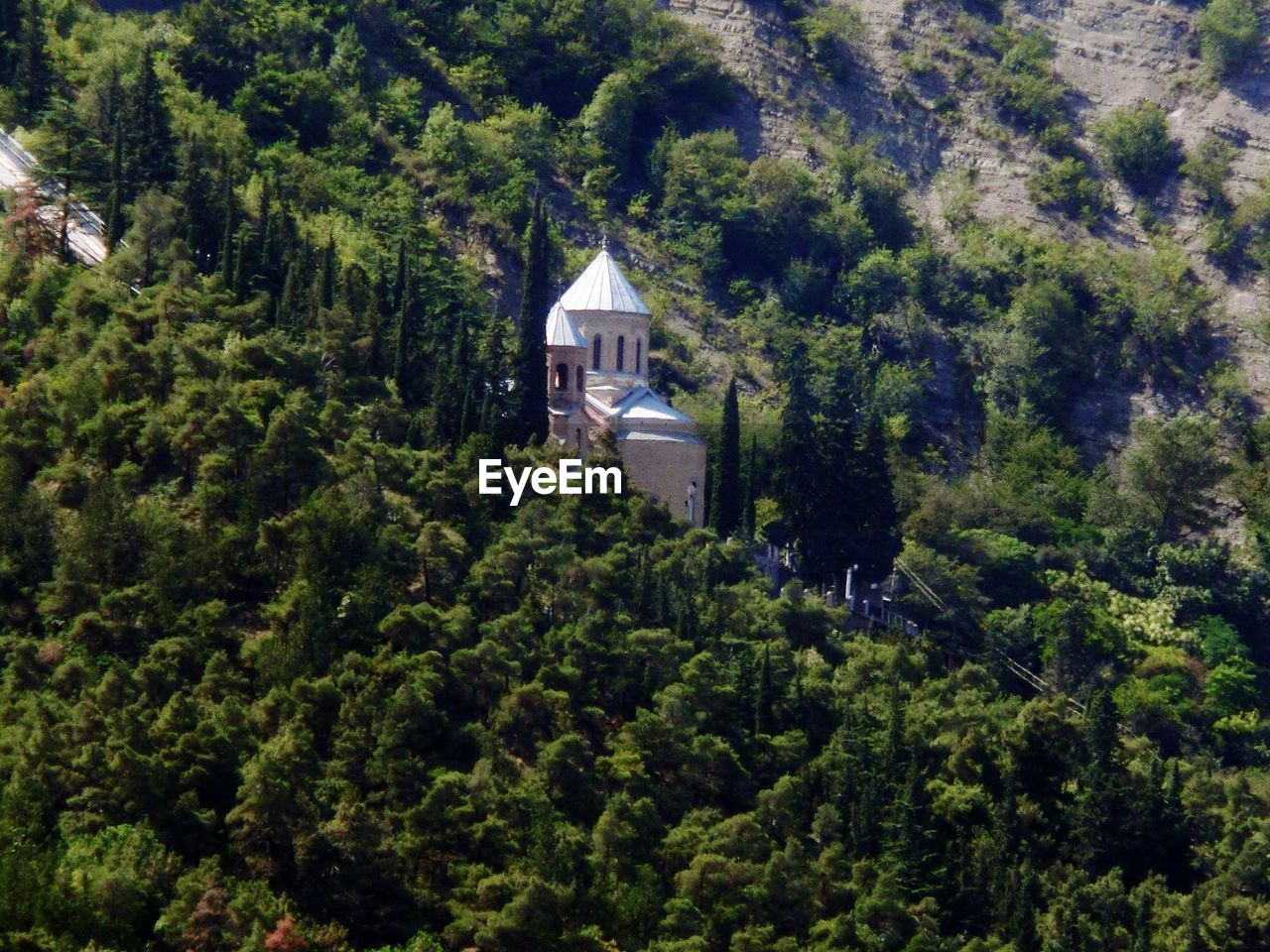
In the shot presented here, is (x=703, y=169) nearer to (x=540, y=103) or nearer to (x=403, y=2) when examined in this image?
(x=540, y=103)

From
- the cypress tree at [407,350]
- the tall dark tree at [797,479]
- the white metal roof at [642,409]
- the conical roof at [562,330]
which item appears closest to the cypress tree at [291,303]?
the cypress tree at [407,350]

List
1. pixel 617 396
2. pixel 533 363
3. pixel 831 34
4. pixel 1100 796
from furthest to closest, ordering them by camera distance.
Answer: pixel 831 34 → pixel 617 396 → pixel 533 363 → pixel 1100 796

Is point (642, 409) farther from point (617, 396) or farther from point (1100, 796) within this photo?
point (1100, 796)

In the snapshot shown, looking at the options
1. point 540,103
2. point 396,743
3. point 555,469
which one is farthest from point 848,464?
point 540,103

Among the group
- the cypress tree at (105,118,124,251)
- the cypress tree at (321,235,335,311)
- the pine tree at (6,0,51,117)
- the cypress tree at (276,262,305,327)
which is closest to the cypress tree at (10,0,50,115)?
the pine tree at (6,0,51,117)

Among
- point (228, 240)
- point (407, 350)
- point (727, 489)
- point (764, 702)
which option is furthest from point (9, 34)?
point (764, 702)
